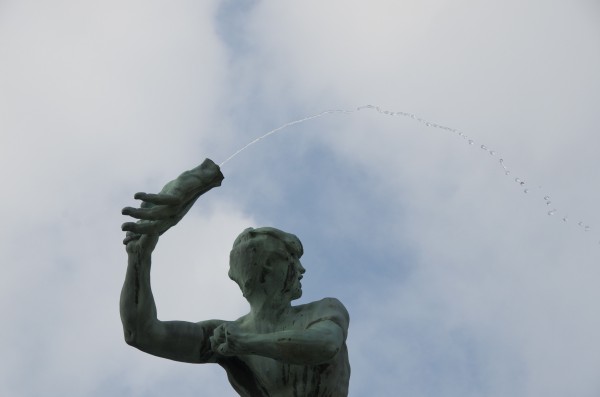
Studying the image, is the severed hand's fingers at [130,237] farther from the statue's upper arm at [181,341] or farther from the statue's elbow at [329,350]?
the statue's elbow at [329,350]

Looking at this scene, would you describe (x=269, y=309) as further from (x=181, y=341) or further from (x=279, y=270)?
(x=181, y=341)

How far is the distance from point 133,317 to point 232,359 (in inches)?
41.8

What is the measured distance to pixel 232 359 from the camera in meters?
14.7

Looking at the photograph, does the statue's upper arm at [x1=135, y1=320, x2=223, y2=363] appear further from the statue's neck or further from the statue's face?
the statue's face

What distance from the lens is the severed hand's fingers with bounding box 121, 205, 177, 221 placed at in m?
14.0

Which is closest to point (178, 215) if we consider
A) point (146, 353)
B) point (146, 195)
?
point (146, 195)

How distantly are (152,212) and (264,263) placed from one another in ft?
3.78

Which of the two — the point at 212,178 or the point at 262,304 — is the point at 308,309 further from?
the point at 212,178

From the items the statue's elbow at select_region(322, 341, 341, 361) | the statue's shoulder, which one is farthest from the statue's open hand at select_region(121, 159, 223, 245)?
the statue's elbow at select_region(322, 341, 341, 361)

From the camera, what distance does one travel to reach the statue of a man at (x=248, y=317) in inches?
552

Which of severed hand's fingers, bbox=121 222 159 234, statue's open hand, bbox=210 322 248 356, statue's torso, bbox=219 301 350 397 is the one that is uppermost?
severed hand's fingers, bbox=121 222 159 234

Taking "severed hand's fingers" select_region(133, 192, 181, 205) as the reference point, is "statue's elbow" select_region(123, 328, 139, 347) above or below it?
below

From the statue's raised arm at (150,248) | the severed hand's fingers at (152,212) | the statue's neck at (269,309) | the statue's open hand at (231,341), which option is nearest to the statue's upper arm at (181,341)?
the statue's raised arm at (150,248)

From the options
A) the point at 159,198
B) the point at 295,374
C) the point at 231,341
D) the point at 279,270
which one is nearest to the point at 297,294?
the point at 279,270
